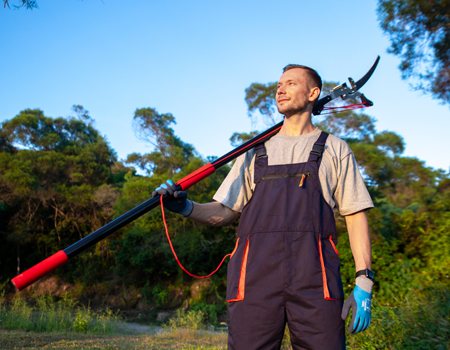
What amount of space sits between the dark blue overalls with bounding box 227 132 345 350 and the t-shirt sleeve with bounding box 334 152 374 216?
130 millimetres

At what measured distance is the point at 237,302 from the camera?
1.71m

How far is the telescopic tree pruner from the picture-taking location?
1.65 m

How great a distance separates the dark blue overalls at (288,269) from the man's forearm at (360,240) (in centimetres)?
14

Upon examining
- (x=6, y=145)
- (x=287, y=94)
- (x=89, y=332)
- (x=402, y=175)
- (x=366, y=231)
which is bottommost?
(x=89, y=332)

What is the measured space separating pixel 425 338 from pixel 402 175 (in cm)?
1347

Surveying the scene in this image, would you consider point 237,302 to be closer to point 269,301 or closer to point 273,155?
point 269,301

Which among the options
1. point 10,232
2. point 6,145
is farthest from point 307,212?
point 6,145

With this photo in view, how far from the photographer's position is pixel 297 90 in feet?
6.63

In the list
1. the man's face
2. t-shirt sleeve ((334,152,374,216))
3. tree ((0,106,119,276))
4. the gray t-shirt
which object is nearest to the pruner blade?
the man's face

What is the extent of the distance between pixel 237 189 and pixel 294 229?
0.46 m

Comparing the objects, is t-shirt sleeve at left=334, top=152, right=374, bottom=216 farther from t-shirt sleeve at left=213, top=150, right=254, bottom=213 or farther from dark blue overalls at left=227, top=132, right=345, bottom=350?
t-shirt sleeve at left=213, top=150, right=254, bottom=213

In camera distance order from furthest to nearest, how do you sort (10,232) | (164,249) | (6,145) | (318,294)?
(6,145)
(10,232)
(164,249)
(318,294)

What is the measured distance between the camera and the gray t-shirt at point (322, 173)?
6.07 feet

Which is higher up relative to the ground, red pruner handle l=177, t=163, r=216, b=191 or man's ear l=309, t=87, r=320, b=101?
man's ear l=309, t=87, r=320, b=101
